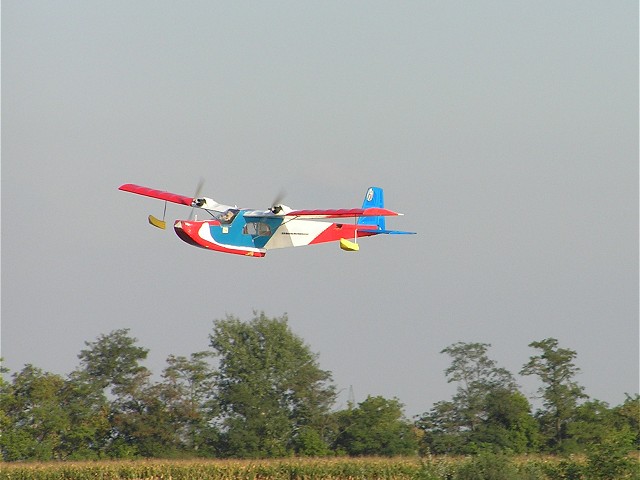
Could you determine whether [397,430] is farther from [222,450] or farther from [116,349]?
[116,349]

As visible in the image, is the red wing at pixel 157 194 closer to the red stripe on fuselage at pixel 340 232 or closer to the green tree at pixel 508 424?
the red stripe on fuselage at pixel 340 232

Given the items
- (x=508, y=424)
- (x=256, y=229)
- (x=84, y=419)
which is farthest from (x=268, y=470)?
(x=84, y=419)

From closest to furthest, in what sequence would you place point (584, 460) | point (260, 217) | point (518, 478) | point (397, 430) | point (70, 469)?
1. point (518, 478)
2. point (584, 460)
3. point (260, 217)
4. point (70, 469)
5. point (397, 430)

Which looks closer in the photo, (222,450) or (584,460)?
(584,460)

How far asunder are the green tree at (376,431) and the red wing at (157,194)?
1683 centimetres

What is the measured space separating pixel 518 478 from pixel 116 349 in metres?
39.0

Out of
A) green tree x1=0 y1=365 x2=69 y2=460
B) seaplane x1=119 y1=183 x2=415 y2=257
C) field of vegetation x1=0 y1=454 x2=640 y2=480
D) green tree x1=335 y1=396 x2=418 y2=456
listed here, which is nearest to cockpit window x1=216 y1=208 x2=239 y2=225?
seaplane x1=119 y1=183 x2=415 y2=257

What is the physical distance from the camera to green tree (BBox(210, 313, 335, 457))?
59188mm

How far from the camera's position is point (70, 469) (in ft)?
147

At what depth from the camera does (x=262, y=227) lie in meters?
41.5

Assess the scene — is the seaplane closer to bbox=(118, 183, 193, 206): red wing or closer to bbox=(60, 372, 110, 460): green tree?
bbox=(118, 183, 193, 206): red wing

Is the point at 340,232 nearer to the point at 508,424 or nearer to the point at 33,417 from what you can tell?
the point at 508,424

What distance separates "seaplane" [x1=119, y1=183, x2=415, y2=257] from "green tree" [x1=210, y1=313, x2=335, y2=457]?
17.2 m

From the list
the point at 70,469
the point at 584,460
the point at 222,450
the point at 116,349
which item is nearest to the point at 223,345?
the point at 116,349
